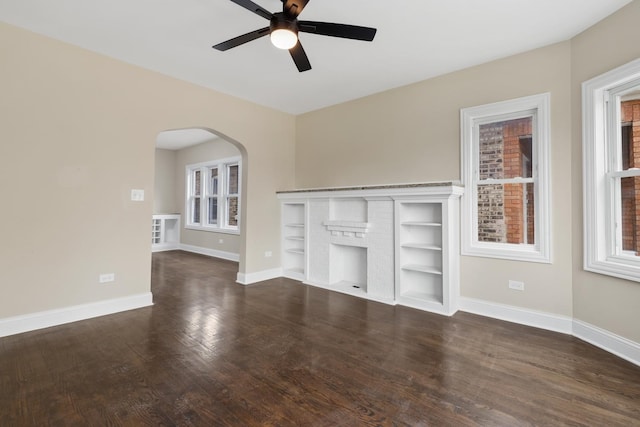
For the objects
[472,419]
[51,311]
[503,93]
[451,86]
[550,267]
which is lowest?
[472,419]

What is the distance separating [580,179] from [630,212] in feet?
1.52

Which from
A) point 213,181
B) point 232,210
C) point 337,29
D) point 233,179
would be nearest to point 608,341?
point 337,29

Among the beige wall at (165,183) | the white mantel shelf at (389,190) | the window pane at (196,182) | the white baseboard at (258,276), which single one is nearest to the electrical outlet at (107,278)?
the white baseboard at (258,276)

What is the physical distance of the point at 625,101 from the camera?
2.64 m

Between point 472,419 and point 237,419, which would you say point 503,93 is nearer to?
point 472,419

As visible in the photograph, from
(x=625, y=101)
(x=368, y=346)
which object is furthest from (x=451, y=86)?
(x=368, y=346)

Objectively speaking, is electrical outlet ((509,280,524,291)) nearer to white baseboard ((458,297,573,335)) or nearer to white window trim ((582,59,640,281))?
white baseboard ((458,297,573,335))

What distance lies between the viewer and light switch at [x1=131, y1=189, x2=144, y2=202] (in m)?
3.60

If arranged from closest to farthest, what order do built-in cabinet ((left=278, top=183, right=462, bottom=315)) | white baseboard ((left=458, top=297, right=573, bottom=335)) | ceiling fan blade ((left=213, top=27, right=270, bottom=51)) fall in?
ceiling fan blade ((left=213, top=27, right=270, bottom=51)) < white baseboard ((left=458, top=297, right=573, bottom=335)) < built-in cabinet ((left=278, top=183, right=462, bottom=315))

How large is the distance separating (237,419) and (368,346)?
1.29 metres

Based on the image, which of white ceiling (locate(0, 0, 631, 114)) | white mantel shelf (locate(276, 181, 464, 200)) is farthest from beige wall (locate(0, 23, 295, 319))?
white mantel shelf (locate(276, 181, 464, 200))

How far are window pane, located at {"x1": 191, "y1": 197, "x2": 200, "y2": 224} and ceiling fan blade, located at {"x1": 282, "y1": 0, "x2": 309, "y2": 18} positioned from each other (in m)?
6.93

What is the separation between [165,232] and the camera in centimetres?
839

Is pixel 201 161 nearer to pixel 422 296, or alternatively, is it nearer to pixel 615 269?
pixel 422 296
